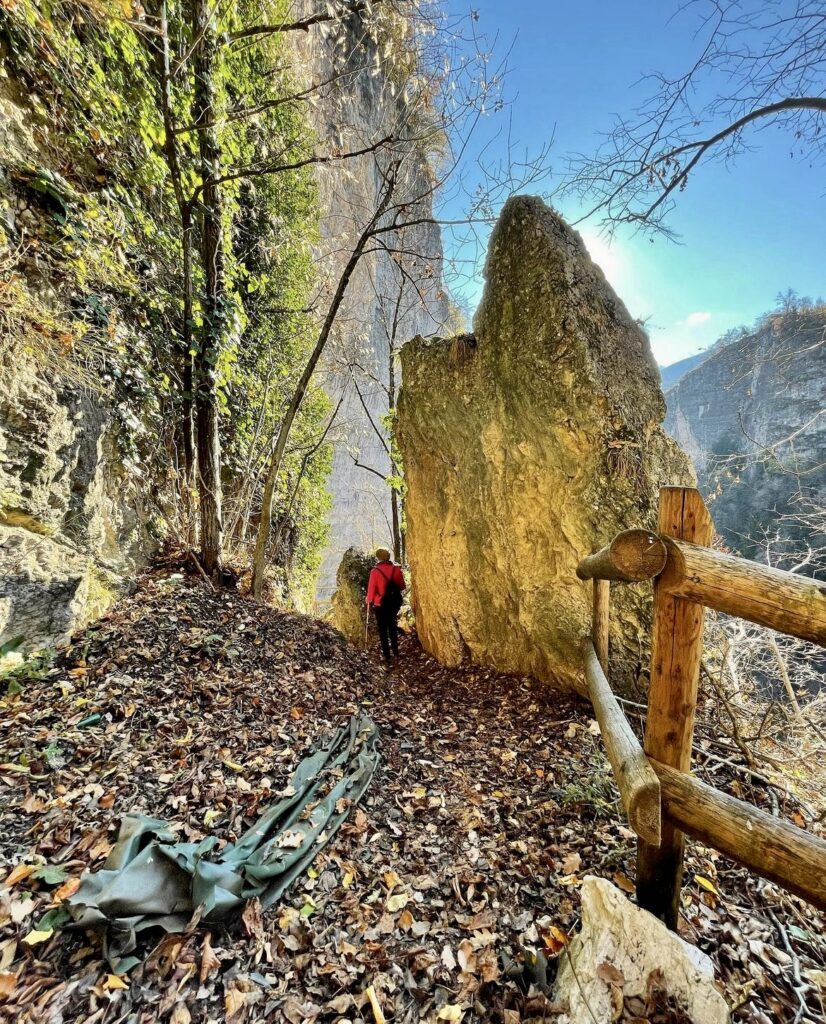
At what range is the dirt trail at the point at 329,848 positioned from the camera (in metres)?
1.71

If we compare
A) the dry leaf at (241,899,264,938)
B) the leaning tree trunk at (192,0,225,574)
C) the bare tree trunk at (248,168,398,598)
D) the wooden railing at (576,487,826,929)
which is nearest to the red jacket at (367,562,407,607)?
the bare tree trunk at (248,168,398,598)

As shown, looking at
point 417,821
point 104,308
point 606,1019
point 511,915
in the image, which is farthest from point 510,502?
point 104,308

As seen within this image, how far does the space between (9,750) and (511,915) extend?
10.2ft

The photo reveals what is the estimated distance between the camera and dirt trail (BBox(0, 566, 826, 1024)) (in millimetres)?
1712

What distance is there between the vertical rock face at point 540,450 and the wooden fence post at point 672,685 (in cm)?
208

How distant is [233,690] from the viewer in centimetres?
384

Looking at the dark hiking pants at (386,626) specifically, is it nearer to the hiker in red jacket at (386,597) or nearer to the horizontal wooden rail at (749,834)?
the hiker in red jacket at (386,597)

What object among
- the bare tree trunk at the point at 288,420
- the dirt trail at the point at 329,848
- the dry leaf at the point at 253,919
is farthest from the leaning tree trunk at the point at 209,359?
the dry leaf at the point at 253,919

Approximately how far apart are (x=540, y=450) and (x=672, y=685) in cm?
302

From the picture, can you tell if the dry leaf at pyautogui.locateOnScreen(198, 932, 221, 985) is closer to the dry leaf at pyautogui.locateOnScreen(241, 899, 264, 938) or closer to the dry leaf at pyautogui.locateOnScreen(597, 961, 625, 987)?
the dry leaf at pyautogui.locateOnScreen(241, 899, 264, 938)

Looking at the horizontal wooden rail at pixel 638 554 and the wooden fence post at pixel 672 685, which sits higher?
the horizontal wooden rail at pixel 638 554

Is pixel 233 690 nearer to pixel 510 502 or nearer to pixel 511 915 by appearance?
pixel 511 915

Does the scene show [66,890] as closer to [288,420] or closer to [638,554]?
[638,554]

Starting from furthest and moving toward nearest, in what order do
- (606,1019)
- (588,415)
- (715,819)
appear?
(588,415) < (715,819) < (606,1019)
